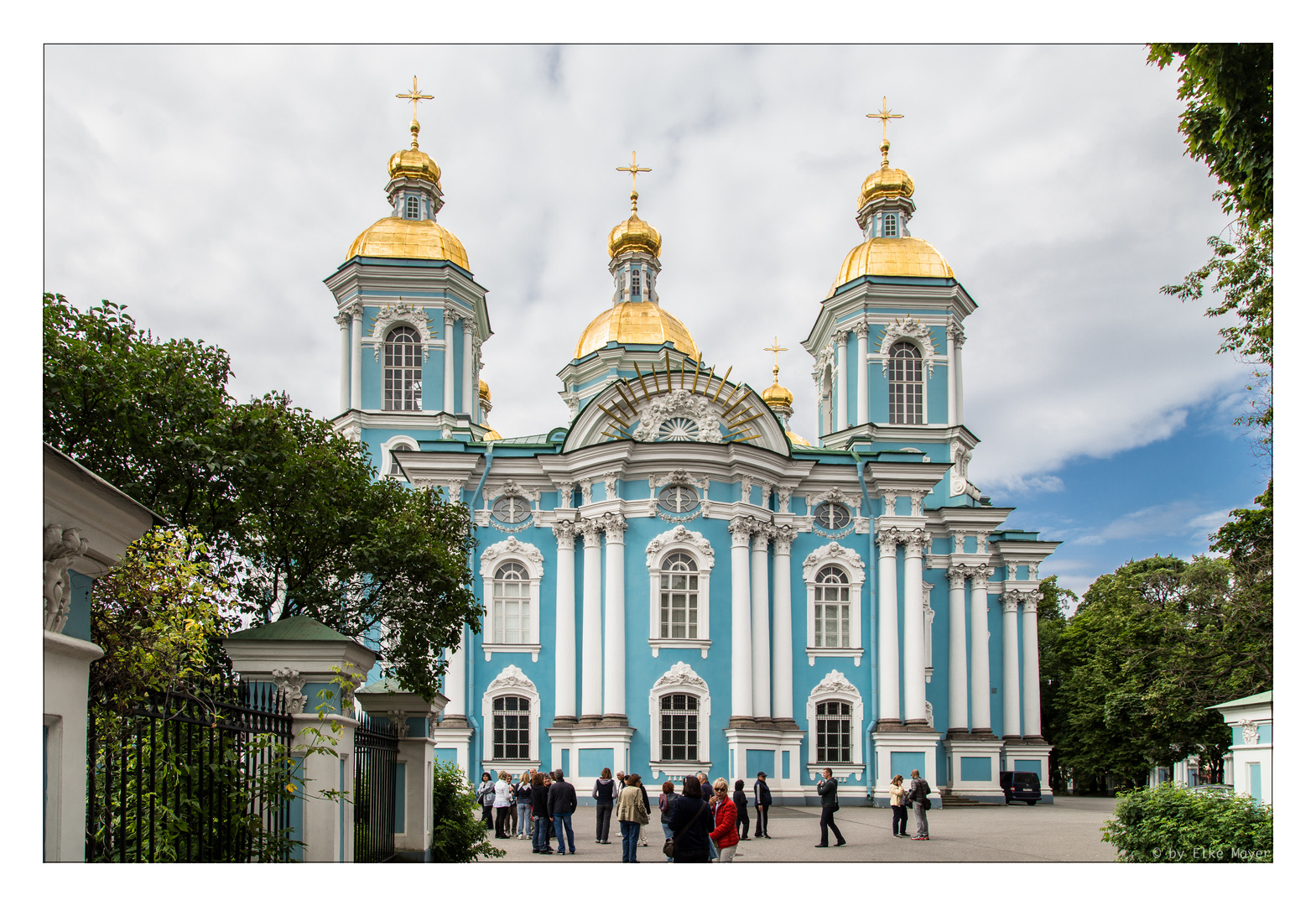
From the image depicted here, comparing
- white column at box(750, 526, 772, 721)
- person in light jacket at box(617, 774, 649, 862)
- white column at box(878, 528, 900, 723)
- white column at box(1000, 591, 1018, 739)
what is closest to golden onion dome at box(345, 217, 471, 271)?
white column at box(750, 526, 772, 721)

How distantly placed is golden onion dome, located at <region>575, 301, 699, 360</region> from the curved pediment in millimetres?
6867

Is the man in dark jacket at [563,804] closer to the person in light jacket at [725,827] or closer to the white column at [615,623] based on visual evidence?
the person in light jacket at [725,827]

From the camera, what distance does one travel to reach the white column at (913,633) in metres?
28.8

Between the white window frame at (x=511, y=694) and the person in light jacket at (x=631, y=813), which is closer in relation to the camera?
the person in light jacket at (x=631, y=813)

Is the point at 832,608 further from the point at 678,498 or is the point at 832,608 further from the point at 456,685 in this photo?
the point at 456,685

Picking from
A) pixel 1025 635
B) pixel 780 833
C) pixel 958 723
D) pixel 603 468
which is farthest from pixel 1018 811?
pixel 603 468

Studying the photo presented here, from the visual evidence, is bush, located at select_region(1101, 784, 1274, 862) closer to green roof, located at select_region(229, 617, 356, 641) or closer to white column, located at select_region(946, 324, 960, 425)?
green roof, located at select_region(229, 617, 356, 641)

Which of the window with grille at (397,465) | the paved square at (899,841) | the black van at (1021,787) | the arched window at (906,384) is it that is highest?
the arched window at (906,384)

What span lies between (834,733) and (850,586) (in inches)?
143

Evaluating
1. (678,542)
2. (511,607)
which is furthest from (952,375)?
(511,607)

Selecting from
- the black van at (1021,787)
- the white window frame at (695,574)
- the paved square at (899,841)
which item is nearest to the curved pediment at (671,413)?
the white window frame at (695,574)

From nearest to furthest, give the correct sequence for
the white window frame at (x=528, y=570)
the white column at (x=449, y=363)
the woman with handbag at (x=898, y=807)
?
the woman with handbag at (x=898, y=807) → the white window frame at (x=528, y=570) → the white column at (x=449, y=363)

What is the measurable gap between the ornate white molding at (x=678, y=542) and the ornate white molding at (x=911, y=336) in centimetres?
950

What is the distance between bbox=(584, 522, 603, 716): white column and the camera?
2734 centimetres
